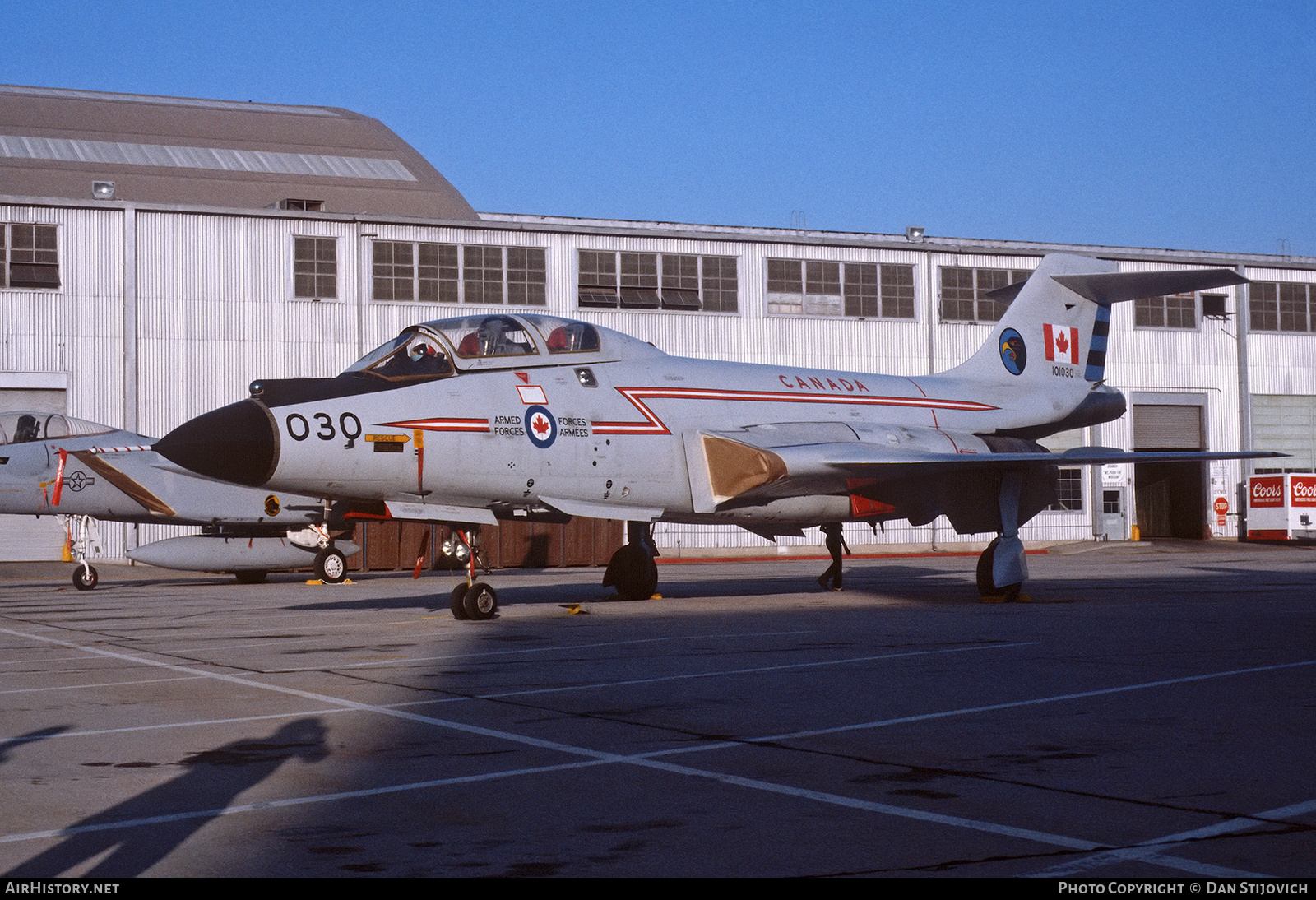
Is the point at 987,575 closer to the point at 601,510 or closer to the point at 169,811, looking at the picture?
the point at 601,510

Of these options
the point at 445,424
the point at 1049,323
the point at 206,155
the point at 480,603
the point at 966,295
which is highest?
the point at 206,155

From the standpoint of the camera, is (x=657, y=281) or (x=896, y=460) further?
(x=657, y=281)

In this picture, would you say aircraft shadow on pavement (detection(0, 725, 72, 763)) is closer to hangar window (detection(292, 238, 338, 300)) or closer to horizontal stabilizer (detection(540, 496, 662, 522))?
horizontal stabilizer (detection(540, 496, 662, 522))

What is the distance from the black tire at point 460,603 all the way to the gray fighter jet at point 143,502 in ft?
29.8

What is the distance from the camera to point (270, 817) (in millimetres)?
4828

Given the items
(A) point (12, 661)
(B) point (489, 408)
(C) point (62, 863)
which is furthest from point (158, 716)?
(B) point (489, 408)

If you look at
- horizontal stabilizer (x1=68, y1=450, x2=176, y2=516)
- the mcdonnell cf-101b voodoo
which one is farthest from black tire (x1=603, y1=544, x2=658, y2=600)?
horizontal stabilizer (x1=68, y1=450, x2=176, y2=516)

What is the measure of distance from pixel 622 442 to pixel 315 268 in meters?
23.8

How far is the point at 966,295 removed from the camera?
1672 inches

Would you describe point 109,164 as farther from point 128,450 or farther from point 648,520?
point 648,520

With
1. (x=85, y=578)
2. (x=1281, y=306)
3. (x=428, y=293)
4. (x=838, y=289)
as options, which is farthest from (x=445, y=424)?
(x=1281, y=306)

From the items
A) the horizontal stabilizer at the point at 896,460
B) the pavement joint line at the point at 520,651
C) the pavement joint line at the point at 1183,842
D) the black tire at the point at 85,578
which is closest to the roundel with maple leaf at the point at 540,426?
the horizontal stabilizer at the point at 896,460

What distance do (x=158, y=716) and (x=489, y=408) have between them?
22.2 feet

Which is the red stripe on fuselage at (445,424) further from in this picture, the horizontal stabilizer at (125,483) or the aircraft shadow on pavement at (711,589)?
the horizontal stabilizer at (125,483)
